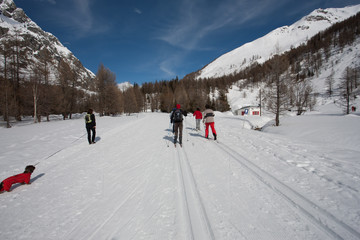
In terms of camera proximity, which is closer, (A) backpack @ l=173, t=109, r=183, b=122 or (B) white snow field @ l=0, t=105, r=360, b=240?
(B) white snow field @ l=0, t=105, r=360, b=240

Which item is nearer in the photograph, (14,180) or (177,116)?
(14,180)

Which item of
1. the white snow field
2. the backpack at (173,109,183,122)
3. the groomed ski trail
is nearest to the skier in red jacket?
the white snow field

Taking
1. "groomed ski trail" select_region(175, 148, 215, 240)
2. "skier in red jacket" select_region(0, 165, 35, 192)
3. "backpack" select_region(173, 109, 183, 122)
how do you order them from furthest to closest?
1. "backpack" select_region(173, 109, 183, 122)
2. "skier in red jacket" select_region(0, 165, 35, 192)
3. "groomed ski trail" select_region(175, 148, 215, 240)

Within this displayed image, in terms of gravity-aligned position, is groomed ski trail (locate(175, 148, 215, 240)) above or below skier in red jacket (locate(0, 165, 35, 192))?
below

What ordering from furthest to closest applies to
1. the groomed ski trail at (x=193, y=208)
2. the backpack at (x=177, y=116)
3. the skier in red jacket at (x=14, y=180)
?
the backpack at (x=177, y=116), the skier in red jacket at (x=14, y=180), the groomed ski trail at (x=193, y=208)

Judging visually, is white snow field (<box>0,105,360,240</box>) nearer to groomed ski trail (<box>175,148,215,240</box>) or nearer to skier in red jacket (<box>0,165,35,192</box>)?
groomed ski trail (<box>175,148,215,240</box>)

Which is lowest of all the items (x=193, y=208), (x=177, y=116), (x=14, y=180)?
(x=193, y=208)

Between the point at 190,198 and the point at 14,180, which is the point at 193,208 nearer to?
the point at 190,198

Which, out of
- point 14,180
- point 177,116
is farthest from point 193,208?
point 177,116

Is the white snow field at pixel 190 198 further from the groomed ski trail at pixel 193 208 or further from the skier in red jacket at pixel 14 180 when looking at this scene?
the skier in red jacket at pixel 14 180

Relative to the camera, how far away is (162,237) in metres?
2.12

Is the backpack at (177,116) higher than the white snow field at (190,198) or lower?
higher

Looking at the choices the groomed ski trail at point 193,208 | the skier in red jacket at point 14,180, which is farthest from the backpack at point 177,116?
the skier in red jacket at point 14,180

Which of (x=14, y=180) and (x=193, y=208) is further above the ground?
(x=14, y=180)
